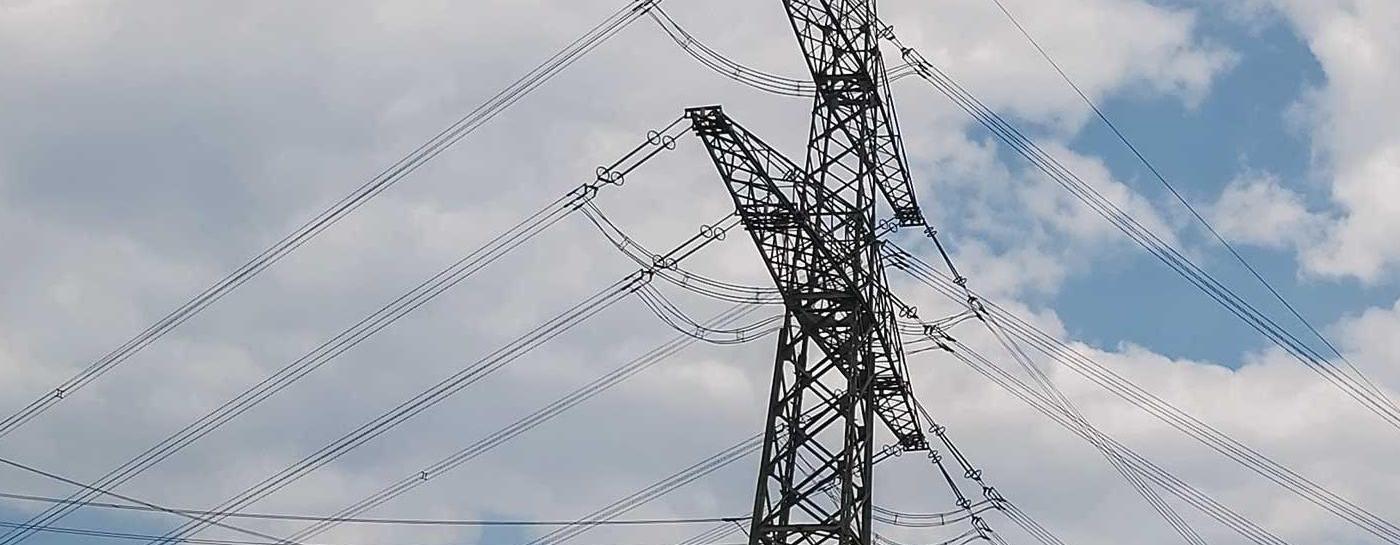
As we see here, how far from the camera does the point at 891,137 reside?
49000 mm

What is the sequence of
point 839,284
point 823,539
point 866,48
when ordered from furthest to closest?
point 866,48 → point 839,284 → point 823,539

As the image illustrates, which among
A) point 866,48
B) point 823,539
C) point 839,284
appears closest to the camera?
point 823,539

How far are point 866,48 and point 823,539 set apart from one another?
43.3 ft

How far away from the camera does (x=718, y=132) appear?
43781 mm

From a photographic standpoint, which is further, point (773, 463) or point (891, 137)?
point (891, 137)

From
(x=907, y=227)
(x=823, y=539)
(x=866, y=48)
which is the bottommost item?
(x=823, y=539)

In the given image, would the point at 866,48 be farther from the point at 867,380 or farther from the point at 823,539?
the point at 823,539

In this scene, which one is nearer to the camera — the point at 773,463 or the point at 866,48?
the point at 773,463

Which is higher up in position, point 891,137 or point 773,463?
point 891,137

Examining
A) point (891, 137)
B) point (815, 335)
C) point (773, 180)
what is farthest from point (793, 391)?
point (891, 137)

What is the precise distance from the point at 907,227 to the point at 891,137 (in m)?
2.56

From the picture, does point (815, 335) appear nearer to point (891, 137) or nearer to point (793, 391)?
point (793, 391)

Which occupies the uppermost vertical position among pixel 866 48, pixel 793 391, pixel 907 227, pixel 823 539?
pixel 866 48

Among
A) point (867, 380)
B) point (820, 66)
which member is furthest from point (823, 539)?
point (820, 66)
